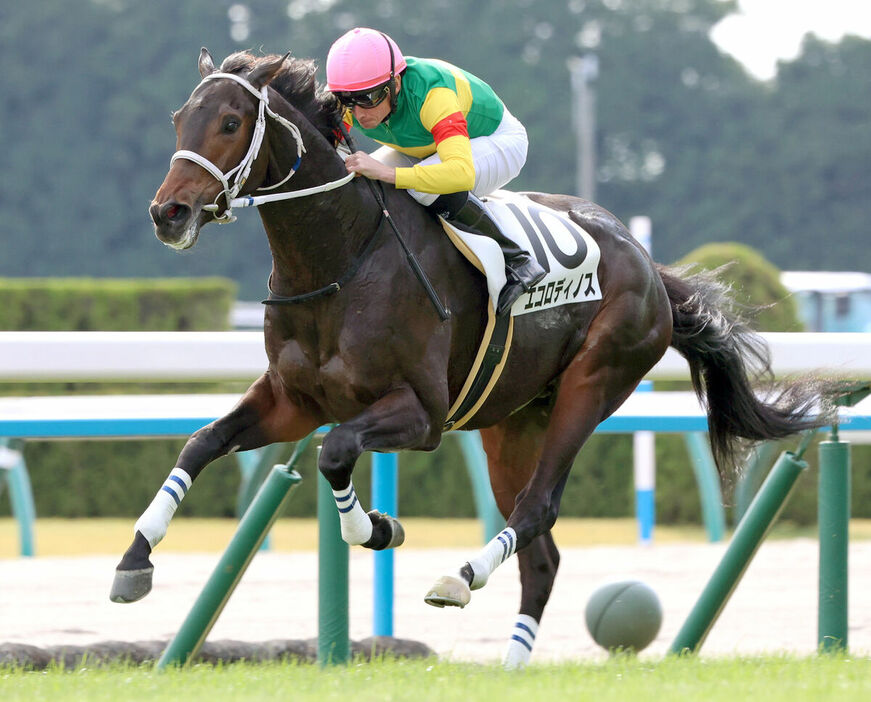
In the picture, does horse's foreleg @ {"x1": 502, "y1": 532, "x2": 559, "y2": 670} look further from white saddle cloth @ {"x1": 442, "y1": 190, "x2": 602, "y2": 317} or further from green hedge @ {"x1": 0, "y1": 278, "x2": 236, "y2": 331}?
green hedge @ {"x1": 0, "y1": 278, "x2": 236, "y2": 331}

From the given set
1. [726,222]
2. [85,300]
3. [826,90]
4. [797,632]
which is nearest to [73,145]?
[726,222]

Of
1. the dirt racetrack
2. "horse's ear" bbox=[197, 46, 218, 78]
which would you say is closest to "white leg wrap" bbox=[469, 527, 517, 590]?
the dirt racetrack

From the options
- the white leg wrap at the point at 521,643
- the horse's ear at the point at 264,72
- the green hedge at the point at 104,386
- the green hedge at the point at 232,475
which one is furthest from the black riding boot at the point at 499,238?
the green hedge at the point at 104,386

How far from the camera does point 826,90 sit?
41125mm

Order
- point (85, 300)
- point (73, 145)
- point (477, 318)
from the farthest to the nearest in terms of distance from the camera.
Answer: point (73, 145)
point (85, 300)
point (477, 318)

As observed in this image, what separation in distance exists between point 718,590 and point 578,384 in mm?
879

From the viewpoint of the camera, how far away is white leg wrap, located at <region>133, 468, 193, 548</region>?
3852 mm

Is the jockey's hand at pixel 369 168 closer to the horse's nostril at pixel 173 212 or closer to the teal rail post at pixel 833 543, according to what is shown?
the horse's nostril at pixel 173 212

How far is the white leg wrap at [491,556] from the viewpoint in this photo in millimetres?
3986

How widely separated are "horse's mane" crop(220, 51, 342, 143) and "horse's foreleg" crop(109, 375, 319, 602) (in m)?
0.71

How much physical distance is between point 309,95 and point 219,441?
967 mm

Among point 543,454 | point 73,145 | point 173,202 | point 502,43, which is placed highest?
point 502,43

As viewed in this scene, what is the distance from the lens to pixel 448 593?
3824 millimetres

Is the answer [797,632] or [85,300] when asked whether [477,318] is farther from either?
[85,300]
